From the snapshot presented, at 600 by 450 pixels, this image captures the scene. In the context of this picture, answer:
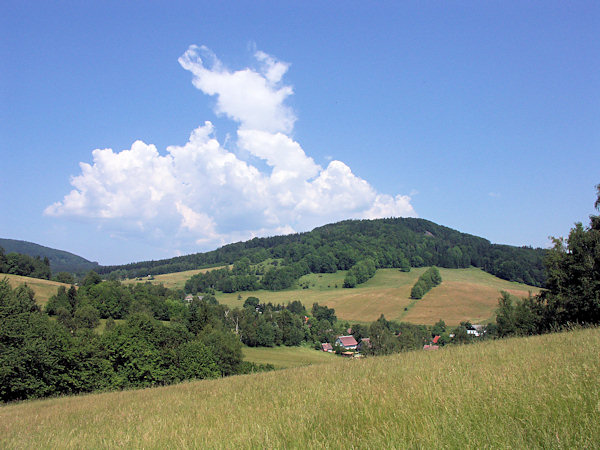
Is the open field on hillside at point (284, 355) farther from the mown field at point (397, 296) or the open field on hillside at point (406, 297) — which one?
the mown field at point (397, 296)

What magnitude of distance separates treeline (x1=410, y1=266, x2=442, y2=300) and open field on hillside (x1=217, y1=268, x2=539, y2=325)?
6.35ft

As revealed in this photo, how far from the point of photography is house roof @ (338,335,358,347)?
281 feet

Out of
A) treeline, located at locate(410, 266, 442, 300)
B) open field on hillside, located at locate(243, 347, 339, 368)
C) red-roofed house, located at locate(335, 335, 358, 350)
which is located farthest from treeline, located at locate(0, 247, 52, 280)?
treeline, located at locate(410, 266, 442, 300)

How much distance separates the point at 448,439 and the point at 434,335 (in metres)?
89.5

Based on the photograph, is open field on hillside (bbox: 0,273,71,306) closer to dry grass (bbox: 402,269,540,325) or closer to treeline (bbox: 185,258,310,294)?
treeline (bbox: 185,258,310,294)

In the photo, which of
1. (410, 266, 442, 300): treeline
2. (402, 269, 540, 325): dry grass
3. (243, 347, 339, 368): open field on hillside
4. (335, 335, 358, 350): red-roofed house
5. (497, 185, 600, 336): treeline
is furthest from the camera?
(410, 266, 442, 300): treeline

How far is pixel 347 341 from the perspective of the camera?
8769 cm

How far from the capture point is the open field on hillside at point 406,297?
9712 cm

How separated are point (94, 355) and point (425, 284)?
106890 mm

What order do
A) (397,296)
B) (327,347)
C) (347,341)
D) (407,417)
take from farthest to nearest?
(397,296)
(347,341)
(327,347)
(407,417)

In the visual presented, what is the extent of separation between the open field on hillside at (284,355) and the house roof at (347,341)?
638cm

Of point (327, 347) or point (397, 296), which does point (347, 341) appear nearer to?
point (327, 347)

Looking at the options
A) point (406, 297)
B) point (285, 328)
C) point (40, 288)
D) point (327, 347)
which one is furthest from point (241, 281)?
point (327, 347)

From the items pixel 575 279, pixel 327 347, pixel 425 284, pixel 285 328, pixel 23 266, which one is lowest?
pixel 327 347
